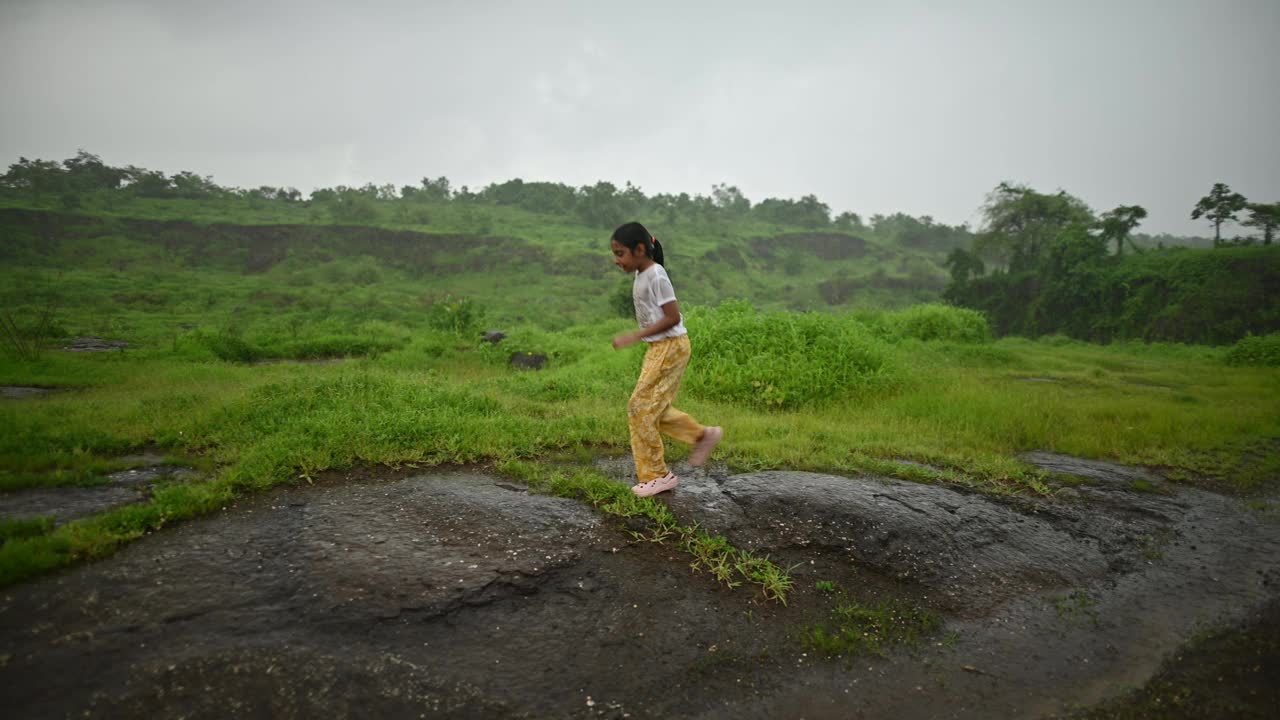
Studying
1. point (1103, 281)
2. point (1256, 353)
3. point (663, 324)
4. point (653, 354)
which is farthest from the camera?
point (1103, 281)

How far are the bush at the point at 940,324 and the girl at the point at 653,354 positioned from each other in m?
13.2

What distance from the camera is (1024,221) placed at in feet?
93.3

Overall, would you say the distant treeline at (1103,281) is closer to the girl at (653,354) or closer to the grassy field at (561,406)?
the grassy field at (561,406)

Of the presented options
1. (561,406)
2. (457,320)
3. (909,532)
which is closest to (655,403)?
(909,532)

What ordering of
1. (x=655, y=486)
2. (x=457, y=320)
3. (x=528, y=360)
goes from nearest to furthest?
(x=655, y=486), (x=528, y=360), (x=457, y=320)

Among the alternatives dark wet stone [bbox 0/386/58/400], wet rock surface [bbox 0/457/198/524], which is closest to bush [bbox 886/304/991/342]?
wet rock surface [bbox 0/457/198/524]

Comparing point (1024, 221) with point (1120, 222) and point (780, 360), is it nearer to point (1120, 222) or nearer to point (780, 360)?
point (1120, 222)

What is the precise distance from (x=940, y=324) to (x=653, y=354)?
14713 millimetres

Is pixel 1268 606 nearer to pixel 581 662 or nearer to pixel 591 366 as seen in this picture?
pixel 581 662

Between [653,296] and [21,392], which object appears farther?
[21,392]

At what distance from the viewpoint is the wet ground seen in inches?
93.0

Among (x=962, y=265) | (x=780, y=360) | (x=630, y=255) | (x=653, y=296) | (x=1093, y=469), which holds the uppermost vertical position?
(x=962, y=265)

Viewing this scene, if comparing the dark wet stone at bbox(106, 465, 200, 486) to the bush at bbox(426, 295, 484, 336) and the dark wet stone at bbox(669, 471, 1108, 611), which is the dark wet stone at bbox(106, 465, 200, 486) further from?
the bush at bbox(426, 295, 484, 336)

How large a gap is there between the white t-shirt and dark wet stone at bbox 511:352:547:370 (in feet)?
24.8
